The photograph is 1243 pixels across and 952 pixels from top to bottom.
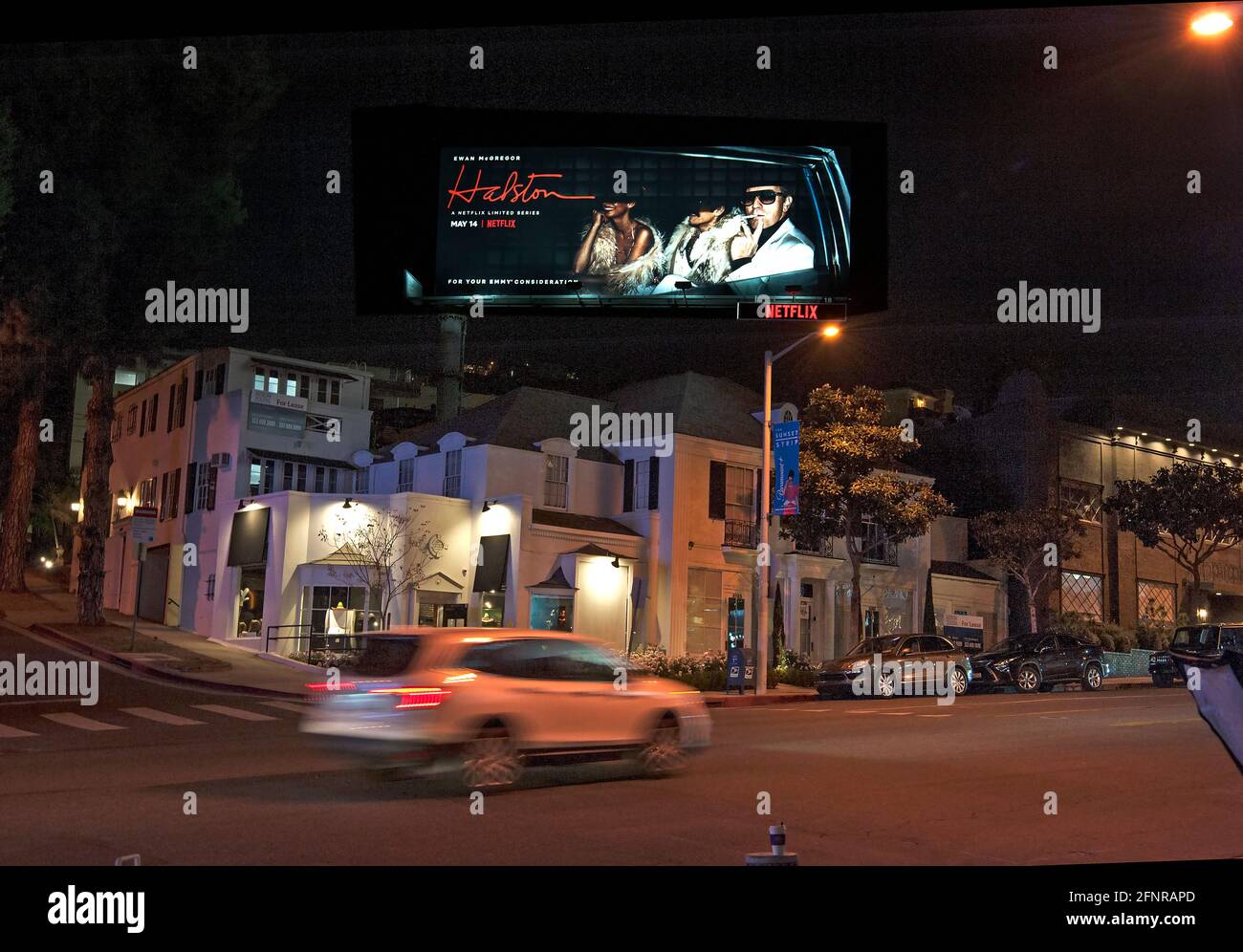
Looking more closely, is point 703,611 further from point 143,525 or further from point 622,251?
point 143,525

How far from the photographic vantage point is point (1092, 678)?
32.5 metres

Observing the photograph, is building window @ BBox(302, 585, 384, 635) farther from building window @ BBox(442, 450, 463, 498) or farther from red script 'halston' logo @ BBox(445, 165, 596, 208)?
red script 'halston' logo @ BBox(445, 165, 596, 208)

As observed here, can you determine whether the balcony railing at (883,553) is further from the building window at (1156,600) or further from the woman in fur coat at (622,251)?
the building window at (1156,600)

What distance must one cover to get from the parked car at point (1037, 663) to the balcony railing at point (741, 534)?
8.65m

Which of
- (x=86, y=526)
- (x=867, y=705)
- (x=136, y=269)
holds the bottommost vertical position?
(x=867, y=705)

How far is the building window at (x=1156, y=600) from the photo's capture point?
173ft

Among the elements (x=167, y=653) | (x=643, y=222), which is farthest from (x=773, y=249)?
(x=167, y=653)

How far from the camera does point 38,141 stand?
26031 millimetres

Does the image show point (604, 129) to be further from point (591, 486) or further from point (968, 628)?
point (968, 628)

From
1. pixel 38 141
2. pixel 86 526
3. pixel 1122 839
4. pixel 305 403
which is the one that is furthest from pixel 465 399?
pixel 1122 839

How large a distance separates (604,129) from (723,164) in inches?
166

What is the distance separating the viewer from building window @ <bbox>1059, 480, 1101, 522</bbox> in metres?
50.2

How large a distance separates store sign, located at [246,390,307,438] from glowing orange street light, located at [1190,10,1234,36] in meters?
34.0
